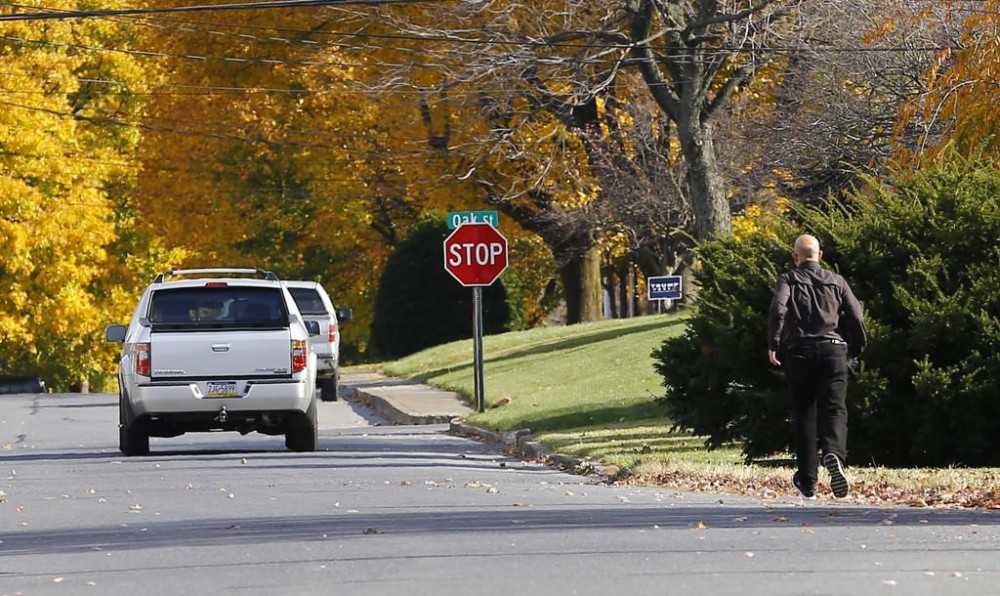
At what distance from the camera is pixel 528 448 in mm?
21125

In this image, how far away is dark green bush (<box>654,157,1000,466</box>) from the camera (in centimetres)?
1714

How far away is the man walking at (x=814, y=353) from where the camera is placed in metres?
14.5

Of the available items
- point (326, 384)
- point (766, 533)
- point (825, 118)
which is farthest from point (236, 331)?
point (326, 384)

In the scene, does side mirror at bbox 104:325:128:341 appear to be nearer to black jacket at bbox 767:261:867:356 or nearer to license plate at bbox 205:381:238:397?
license plate at bbox 205:381:238:397

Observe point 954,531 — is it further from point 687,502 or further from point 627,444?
point 627,444

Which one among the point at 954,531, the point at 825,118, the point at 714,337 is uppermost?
the point at 825,118

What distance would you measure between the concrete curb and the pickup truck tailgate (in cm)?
279

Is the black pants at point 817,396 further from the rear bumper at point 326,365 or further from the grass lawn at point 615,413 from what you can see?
the rear bumper at point 326,365

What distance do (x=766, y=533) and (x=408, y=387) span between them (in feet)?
80.2

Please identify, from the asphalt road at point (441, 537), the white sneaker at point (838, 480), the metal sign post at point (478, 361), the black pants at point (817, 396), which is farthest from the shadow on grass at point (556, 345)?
the white sneaker at point (838, 480)

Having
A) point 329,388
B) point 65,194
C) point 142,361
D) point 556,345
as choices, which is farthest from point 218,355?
point 65,194

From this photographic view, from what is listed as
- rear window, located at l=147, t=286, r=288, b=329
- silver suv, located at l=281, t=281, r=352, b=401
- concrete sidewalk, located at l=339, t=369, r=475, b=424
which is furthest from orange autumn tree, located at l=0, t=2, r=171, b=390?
rear window, located at l=147, t=286, r=288, b=329

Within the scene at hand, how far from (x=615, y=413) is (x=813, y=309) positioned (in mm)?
9770

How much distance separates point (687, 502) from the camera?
14.4m
